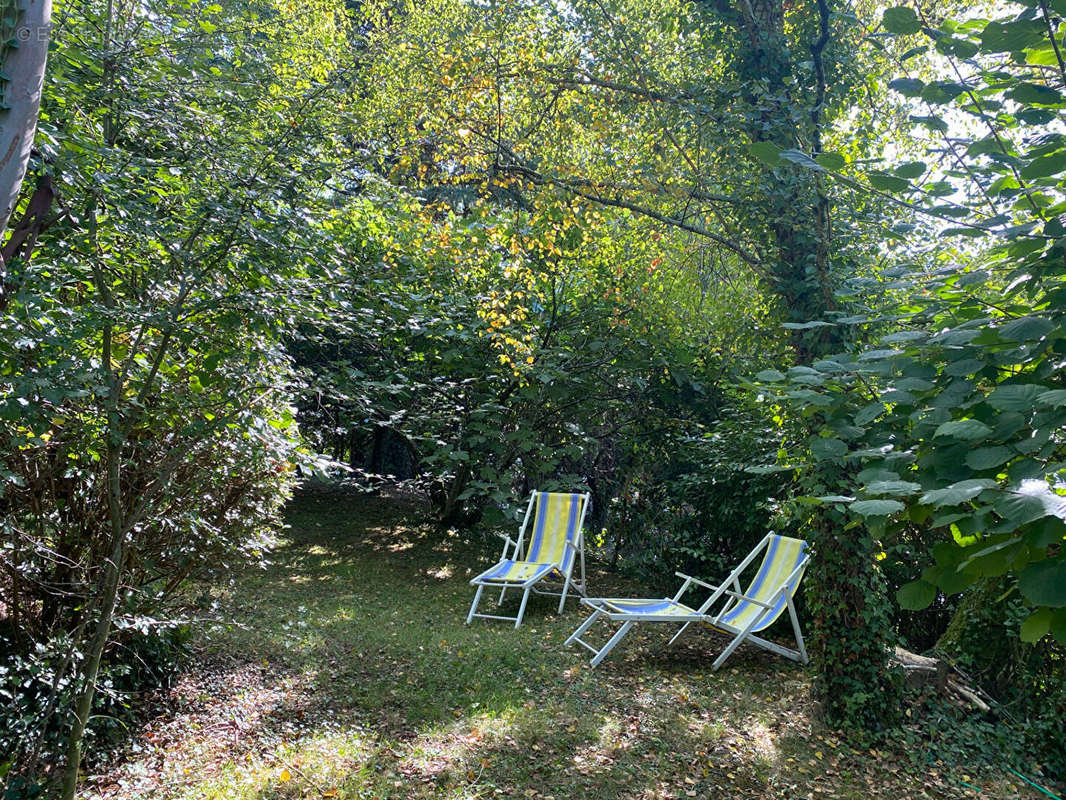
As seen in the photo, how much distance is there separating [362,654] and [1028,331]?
4.63 metres

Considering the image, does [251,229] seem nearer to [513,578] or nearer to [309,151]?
[309,151]

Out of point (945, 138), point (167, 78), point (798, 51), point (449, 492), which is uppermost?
point (798, 51)

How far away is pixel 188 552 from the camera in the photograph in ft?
12.2

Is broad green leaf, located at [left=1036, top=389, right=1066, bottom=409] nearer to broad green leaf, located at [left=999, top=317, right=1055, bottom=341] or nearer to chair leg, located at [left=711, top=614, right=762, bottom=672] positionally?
broad green leaf, located at [left=999, top=317, right=1055, bottom=341]

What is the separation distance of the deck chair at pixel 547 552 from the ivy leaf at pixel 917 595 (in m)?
4.66

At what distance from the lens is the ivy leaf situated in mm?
1735

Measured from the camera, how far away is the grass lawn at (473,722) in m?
3.45

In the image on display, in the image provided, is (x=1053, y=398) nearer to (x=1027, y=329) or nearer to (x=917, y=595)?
(x=1027, y=329)

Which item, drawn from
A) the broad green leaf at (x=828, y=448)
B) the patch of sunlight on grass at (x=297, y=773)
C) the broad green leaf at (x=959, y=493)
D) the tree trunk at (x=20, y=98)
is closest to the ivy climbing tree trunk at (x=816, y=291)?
the broad green leaf at (x=828, y=448)

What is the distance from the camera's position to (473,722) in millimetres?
4102

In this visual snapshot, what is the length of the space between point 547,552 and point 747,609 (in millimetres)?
2122

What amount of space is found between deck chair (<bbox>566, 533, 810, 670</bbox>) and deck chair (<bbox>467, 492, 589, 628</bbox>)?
0.83 metres

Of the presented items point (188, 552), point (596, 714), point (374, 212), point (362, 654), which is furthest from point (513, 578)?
point (374, 212)

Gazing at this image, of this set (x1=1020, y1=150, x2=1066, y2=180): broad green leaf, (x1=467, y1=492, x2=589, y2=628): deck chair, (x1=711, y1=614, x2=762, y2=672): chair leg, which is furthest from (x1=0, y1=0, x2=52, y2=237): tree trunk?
(x1=467, y1=492, x2=589, y2=628): deck chair
